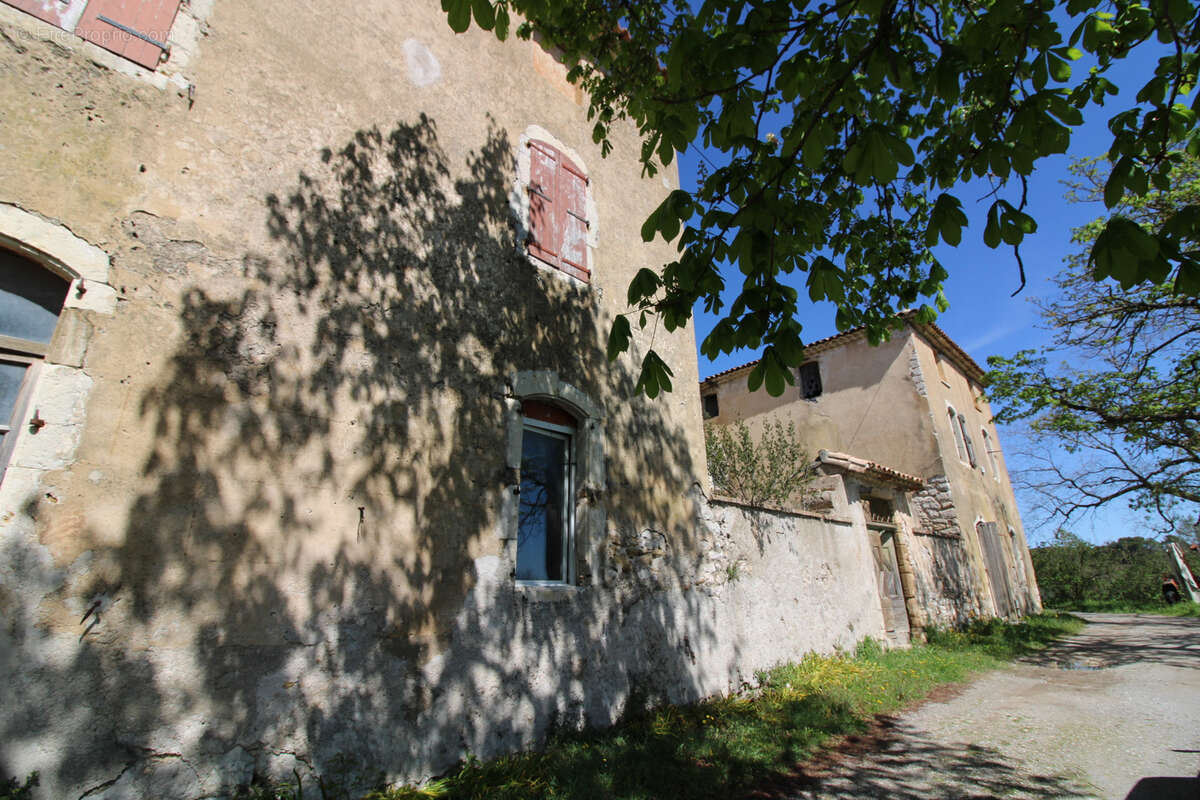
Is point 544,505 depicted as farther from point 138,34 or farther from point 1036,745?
point 1036,745

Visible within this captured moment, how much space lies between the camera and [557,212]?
229 inches

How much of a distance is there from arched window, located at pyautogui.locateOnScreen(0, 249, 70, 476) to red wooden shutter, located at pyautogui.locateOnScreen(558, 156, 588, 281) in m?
3.89

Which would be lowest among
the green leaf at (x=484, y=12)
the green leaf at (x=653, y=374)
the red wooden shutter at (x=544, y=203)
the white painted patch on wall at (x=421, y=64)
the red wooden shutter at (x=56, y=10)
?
the green leaf at (x=653, y=374)

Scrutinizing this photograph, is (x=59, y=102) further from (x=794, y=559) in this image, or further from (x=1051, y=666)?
(x=1051, y=666)

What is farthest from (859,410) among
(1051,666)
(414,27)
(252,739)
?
(252,739)

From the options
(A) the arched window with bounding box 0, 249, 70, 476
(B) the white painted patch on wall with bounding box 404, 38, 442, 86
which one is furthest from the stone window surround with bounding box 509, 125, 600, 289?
(A) the arched window with bounding box 0, 249, 70, 476

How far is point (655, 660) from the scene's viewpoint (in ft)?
16.9

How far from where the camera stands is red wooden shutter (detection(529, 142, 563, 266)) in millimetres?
5531

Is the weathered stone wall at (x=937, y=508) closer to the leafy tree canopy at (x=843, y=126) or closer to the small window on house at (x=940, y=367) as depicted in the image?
the small window on house at (x=940, y=367)

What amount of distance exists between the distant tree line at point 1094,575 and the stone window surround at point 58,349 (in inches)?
1243

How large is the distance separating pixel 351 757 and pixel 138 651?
1.34 meters

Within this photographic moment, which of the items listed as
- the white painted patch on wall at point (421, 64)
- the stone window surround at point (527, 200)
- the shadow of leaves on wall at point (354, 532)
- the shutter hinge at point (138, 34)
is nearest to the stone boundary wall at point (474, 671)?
the shadow of leaves on wall at point (354, 532)

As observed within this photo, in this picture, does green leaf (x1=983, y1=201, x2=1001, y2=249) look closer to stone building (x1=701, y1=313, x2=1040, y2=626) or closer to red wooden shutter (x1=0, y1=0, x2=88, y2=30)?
red wooden shutter (x1=0, y1=0, x2=88, y2=30)

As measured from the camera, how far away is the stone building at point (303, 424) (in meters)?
2.77
